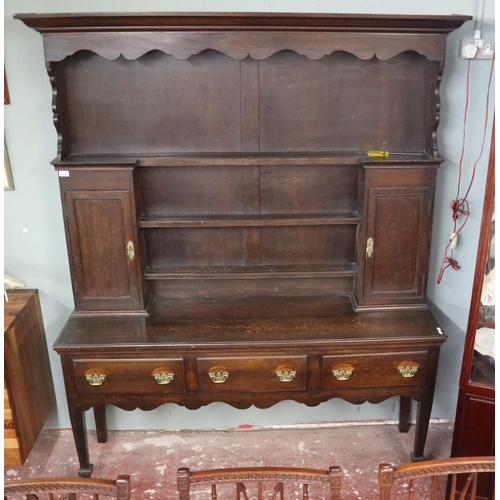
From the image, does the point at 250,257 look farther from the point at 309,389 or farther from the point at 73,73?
the point at 73,73

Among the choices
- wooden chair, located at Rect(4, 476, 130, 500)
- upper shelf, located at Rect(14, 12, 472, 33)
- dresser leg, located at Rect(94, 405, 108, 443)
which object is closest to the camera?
wooden chair, located at Rect(4, 476, 130, 500)

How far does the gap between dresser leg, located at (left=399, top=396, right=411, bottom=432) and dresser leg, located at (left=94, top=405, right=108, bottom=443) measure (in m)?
1.45

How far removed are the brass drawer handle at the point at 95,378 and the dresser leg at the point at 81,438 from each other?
0.15 metres

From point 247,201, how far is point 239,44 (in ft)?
2.08

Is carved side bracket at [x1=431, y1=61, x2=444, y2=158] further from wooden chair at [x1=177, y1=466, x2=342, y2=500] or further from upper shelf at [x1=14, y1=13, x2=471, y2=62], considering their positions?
wooden chair at [x1=177, y1=466, x2=342, y2=500]

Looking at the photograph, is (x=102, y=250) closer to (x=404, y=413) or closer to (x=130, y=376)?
(x=130, y=376)

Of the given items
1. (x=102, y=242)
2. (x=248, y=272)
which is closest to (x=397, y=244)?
(x=248, y=272)

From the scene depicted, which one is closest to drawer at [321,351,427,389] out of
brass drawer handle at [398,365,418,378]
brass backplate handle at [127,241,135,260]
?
brass drawer handle at [398,365,418,378]

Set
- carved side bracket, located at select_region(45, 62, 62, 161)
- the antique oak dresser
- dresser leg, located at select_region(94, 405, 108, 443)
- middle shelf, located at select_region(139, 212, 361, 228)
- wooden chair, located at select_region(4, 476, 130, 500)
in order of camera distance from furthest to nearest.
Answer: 1. dresser leg, located at select_region(94, 405, 108, 443)
2. middle shelf, located at select_region(139, 212, 361, 228)
3. the antique oak dresser
4. carved side bracket, located at select_region(45, 62, 62, 161)
5. wooden chair, located at select_region(4, 476, 130, 500)

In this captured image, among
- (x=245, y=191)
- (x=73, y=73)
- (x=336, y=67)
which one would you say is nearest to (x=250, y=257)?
(x=245, y=191)

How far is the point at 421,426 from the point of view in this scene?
7.69ft

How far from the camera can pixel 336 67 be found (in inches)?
85.3

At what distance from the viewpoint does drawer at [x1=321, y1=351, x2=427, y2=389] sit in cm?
217

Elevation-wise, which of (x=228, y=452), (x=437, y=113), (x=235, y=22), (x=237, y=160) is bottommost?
(x=228, y=452)
